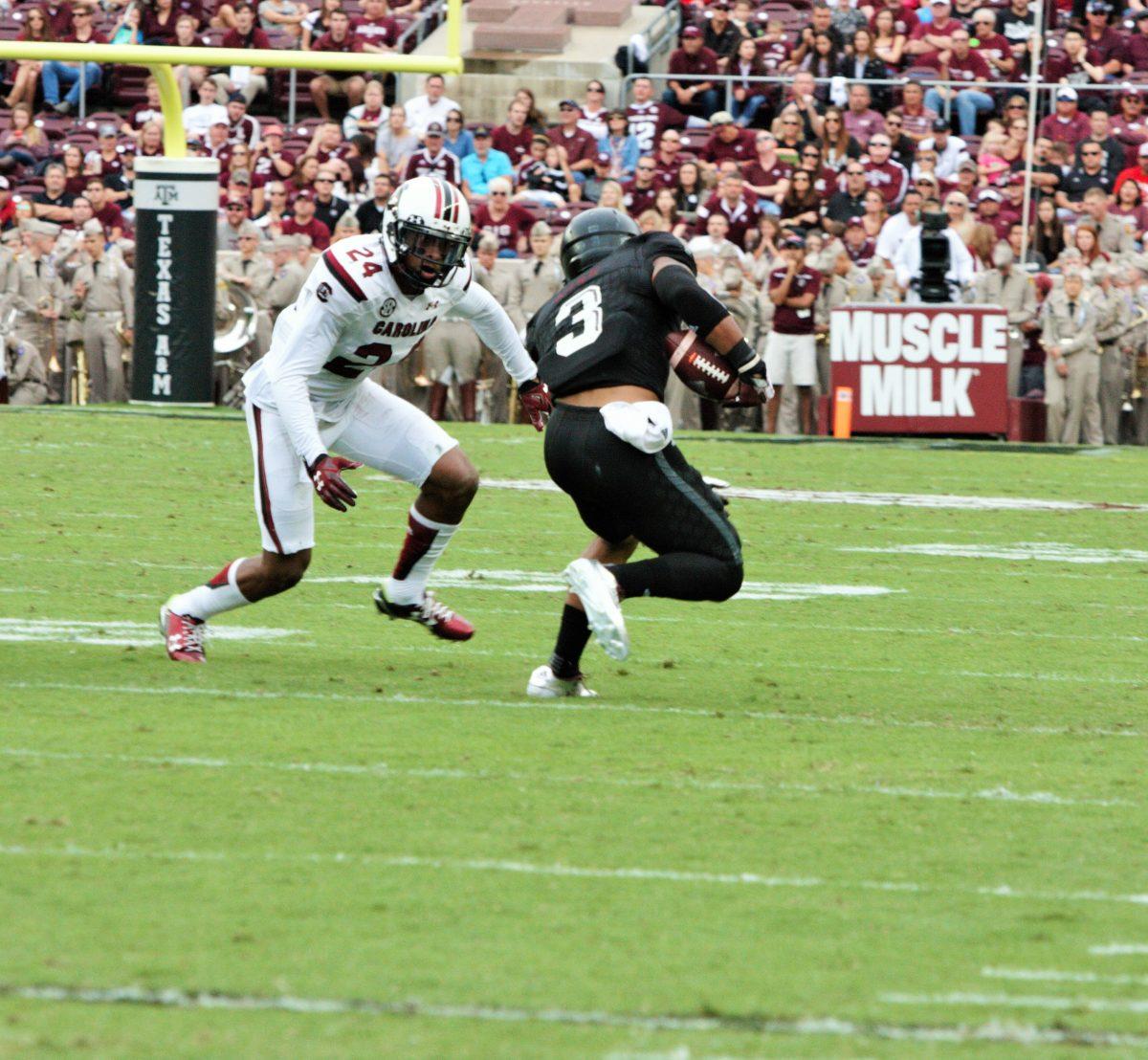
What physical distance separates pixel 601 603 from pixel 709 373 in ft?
2.40

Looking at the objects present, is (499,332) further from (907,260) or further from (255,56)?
(907,260)

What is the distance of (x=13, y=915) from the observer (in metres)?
4.02

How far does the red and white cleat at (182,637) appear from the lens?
6840 mm

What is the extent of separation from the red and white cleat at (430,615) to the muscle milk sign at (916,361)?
8.93 meters

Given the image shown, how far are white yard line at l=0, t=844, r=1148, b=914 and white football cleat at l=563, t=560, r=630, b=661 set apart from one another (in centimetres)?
130

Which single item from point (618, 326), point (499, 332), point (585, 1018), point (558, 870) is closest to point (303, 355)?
point (499, 332)

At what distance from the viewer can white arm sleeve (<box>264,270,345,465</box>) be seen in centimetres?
646

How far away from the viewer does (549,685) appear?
254 inches

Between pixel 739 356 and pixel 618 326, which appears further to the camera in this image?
pixel 618 326

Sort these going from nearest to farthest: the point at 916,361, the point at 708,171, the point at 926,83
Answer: the point at 916,361 < the point at 708,171 < the point at 926,83

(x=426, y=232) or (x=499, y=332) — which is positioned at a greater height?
(x=426, y=232)

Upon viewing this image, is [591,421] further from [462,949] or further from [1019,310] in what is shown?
[1019,310]

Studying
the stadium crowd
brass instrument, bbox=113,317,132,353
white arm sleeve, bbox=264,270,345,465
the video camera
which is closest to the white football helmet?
white arm sleeve, bbox=264,270,345,465

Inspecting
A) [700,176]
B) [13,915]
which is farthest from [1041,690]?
[700,176]
